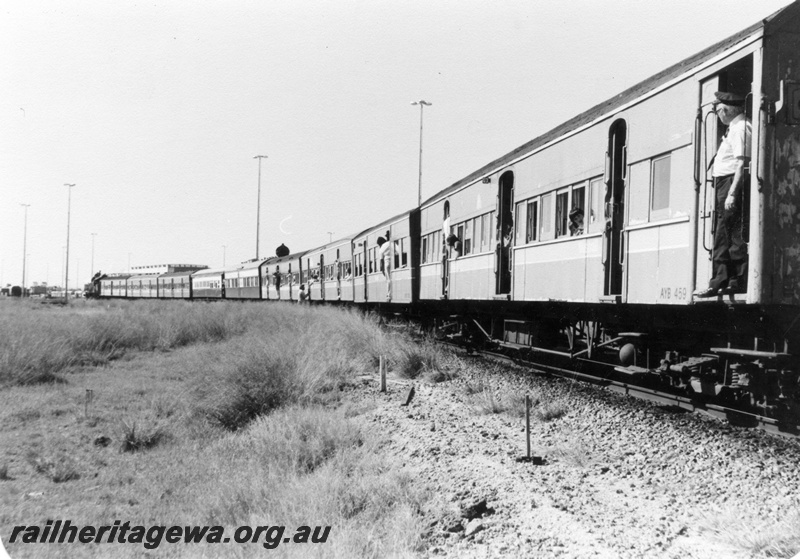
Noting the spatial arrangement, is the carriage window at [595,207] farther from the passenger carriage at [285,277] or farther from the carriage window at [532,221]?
the passenger carriage at [285,277]

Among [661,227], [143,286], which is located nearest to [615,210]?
[661,227]

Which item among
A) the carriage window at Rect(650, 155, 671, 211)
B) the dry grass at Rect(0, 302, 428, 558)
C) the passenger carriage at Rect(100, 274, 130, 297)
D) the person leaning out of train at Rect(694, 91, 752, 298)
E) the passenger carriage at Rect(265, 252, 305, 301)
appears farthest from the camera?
the passenger carriage at Rect(100, 274, 130, 297)

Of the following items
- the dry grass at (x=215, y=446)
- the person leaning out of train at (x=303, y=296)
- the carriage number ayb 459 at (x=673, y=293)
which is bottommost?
the dry grass at (x=215, y=446)

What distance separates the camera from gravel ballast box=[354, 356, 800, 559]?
3900 mm

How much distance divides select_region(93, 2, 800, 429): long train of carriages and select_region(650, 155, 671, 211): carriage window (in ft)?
0.07

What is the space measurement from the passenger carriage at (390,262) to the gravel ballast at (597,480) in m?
11.1

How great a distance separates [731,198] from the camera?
18.4 ft

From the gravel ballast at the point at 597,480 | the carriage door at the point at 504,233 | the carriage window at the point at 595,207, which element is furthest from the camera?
the carriage door at the point at 504,233

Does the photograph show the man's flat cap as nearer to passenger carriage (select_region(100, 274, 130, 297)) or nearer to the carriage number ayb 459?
the carriage number ayb 459

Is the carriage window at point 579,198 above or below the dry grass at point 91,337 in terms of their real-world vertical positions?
above

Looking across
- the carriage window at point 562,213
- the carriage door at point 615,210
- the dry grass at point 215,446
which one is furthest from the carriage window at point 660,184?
the dry grass at point 215,446

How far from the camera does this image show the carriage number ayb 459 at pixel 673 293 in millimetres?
6332

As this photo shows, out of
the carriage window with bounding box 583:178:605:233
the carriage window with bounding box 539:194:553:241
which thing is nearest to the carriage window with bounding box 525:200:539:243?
the carriage window with bounding box 539:194:553:241

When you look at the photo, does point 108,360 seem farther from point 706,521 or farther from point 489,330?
point 706,521
